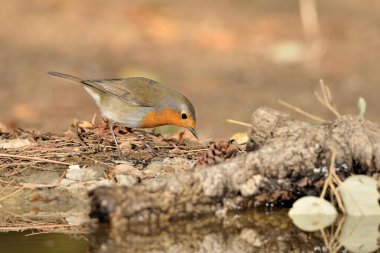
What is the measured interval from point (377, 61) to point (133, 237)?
32.8 ft

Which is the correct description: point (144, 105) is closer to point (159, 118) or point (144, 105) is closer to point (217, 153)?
point (159, 118)

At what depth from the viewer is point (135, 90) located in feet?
20.6

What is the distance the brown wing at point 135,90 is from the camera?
623cm

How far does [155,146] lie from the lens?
221 inches

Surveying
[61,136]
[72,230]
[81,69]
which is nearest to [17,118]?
[81,69]

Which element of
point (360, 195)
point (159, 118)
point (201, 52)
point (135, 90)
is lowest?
point (360, 195)

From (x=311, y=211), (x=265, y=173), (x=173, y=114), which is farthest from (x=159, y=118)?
(x=311, y=211)

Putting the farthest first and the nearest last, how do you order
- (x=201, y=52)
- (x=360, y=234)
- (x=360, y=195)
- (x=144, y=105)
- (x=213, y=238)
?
(x=201, y=52) → (x=144, y=105) → (x=360, y=195) → (x=360, y=234) → (x=213, y=238)

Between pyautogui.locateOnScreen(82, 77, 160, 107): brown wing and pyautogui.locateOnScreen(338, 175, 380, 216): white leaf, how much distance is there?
7.08ft

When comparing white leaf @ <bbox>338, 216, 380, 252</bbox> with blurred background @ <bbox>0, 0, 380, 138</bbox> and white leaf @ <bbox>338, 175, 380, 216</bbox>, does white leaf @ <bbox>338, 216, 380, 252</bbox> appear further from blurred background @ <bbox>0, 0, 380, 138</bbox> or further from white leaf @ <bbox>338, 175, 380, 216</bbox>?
blurred background @ <bbox>0, 0, 380, 138</bbox>

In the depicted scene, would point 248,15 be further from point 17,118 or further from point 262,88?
point 17,118

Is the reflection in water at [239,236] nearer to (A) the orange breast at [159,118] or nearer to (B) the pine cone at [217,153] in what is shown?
(B) the pine cone at [217,153]

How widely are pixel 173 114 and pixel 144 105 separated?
209 mm

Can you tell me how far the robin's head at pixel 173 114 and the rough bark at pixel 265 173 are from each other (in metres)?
1.58
